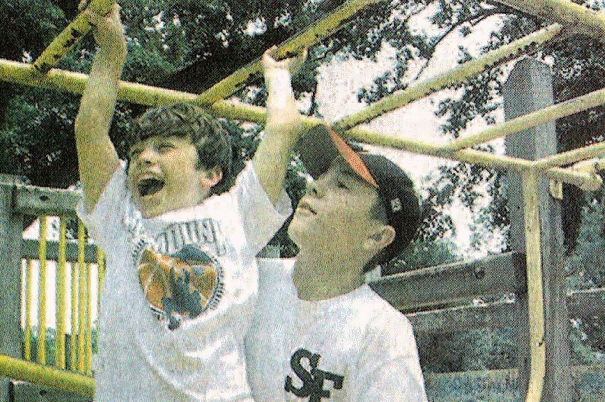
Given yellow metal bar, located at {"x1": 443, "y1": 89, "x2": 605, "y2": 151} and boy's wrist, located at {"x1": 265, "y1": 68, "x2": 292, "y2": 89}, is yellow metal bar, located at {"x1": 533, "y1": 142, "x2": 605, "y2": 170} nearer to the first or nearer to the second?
yellow metal bar, located at {"x1": 443, "y1": 89, "x2": 605, "y2": 151}

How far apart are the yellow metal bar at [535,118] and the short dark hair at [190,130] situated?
2.31ft

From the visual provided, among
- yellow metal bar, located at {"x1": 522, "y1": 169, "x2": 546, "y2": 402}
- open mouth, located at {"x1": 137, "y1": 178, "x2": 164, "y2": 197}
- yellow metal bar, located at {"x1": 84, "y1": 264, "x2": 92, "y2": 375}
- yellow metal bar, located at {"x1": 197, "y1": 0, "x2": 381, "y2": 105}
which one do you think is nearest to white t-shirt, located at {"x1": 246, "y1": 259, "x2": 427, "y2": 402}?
open mouth, located at {"x1": 137, "y1": 178, "x2": 164, "y2": 197}

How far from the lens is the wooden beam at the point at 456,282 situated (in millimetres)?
2393

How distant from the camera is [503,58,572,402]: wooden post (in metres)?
2.32

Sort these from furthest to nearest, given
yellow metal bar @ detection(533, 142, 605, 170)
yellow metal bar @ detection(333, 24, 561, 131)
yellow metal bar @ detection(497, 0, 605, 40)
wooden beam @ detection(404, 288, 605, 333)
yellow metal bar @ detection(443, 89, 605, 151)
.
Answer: wooden beam @ detection(404, 288, 605, 333) < yellow metal bar @ detection(533, 142, 605, 170) < yellow metal bar @ detection(443, 89, 605, 151) < yellow metal bar @ detection(333, 24, 561, 131) < yellow metal bar @ detection(497, 0, 605, 40)

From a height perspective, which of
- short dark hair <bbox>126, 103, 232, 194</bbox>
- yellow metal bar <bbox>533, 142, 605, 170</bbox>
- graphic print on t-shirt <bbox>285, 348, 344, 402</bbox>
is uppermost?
yellow metal bar <bbox>533, 142, 605, 170</bbox>

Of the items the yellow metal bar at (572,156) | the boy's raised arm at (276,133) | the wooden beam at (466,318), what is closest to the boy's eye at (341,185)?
the boy's raised arm at (276,133)

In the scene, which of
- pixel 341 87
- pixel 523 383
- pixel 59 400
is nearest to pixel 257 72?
pixel 523 383

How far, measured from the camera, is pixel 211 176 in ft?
4.37

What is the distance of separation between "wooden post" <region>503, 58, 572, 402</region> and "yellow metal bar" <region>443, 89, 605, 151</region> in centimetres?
58

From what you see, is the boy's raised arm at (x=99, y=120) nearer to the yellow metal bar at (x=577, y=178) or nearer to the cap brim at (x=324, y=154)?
the cap brim at (x=324, y=154)

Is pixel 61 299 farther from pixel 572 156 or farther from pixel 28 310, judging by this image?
pixel 572 156

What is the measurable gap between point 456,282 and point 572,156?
0.65m

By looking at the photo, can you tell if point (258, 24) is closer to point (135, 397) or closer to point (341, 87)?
point (341, 87)
